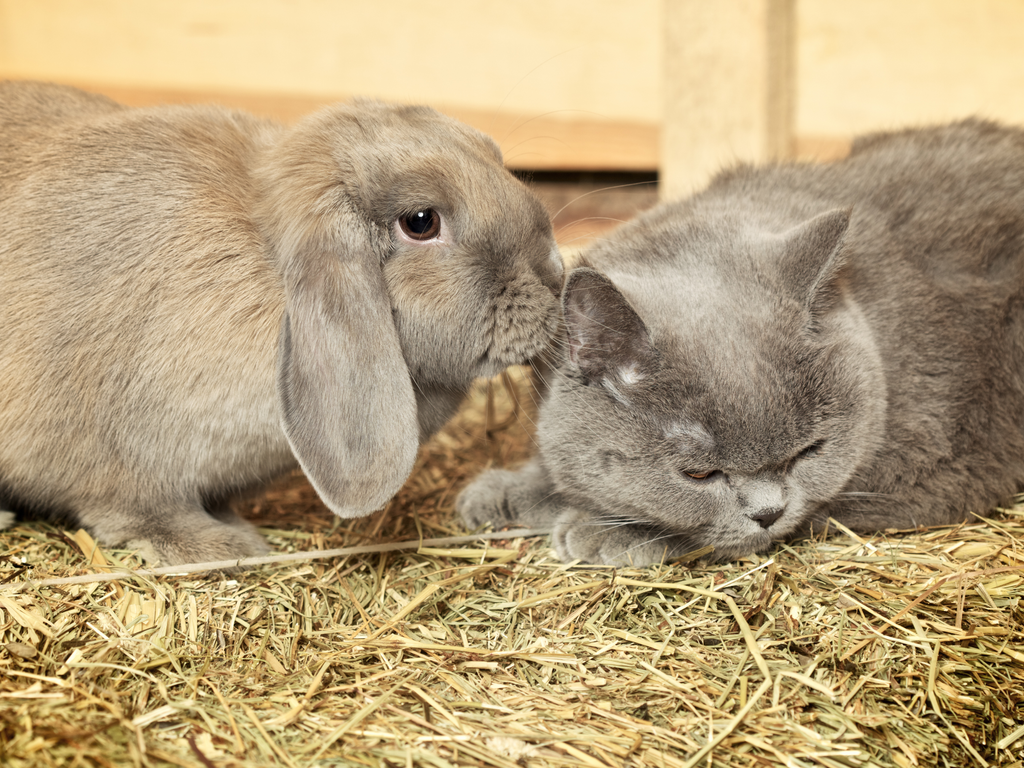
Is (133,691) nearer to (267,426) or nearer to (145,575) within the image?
(145,575)

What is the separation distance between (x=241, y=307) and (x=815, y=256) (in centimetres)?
132

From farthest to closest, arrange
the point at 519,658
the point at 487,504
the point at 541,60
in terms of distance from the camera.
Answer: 1. the point at 541,60
2. the point at 487,504
3. the point at 519,658

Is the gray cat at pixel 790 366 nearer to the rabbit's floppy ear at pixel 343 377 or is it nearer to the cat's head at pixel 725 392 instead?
the cat's head at pixel 725 392

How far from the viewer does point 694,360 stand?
1.77 metres

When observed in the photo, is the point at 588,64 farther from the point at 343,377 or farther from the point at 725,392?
the point at 343,377

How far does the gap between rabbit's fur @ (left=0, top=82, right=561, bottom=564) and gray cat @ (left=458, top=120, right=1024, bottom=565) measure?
267 millimetres

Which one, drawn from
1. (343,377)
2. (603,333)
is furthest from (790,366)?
(343,377)

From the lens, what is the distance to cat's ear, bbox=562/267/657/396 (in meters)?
1.71

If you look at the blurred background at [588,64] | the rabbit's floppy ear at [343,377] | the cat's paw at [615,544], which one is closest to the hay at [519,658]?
the cat's paw at [615,544]

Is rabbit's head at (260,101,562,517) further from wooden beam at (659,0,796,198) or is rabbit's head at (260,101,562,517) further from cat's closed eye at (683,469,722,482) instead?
wooden beam at (659,0,796,198)

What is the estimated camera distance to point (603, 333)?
5.89 feet

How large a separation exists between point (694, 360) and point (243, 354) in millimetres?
1020

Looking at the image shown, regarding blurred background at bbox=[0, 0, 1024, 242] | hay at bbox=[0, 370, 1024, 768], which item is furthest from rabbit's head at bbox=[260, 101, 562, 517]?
blurred background at bbox=[0, 0, 1024, 242]

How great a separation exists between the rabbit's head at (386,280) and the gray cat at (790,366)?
0.60 ft
